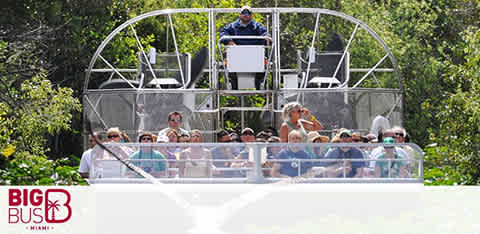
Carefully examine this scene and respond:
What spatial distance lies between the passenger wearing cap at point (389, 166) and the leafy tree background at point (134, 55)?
572cm

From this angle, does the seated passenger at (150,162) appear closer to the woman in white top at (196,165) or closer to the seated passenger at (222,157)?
the woman in white top at (196,165)

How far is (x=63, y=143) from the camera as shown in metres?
29.6

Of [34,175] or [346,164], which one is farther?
[34,175]

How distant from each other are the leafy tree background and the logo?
136 inches

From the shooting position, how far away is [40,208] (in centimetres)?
902

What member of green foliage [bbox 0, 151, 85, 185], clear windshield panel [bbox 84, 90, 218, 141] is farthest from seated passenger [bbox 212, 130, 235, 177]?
green foliage [bbox 0, 151, 85, 185]

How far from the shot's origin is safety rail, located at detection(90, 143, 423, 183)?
8.11 m

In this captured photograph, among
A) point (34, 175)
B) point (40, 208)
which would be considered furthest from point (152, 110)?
point (40, 208)

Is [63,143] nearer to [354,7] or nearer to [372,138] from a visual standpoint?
[354,7]

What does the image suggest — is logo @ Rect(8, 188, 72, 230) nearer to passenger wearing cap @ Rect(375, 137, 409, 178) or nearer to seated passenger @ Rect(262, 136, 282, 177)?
seated passenger @ Rect(262, 136, 282, 177)

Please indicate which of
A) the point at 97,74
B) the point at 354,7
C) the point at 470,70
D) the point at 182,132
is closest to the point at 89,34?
the point at 97,74

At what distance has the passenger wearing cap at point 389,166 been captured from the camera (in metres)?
8.31

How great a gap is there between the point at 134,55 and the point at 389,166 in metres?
21.9

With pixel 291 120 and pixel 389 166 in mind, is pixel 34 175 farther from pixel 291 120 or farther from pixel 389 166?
pixel 389 166
